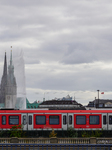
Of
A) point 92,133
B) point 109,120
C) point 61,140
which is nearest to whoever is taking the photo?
point 61,140

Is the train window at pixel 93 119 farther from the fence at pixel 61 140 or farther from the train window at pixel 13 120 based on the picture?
the train window at pixel 13 120

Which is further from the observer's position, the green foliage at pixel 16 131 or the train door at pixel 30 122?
the train door at pixel 30 122

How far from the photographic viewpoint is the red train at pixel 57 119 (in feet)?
123

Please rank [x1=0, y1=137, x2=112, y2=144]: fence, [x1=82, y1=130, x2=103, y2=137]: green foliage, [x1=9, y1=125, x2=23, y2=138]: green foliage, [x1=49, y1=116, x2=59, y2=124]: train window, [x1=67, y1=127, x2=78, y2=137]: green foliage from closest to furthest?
[x1=0, y1=137, x2=112, y2=144]: fence
[x1=82, y1=130, x2=103, y2=137]: green foliage
[x1=9, y1=125, x2=23, y2=138]: green foliage
[x1=67, y1=127, x2=78, y2=137]: green foliage
[x1=49, y1=116, x2=59, y2=124]: train window

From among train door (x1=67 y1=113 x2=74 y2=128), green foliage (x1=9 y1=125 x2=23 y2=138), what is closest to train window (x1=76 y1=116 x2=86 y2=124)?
train door (x1=67 y1=113 x2=74 y2=128)

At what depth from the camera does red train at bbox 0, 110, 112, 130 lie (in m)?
37.5

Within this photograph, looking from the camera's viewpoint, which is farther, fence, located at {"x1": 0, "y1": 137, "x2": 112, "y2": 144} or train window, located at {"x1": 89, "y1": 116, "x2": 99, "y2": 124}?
train window, located at {"x1": 89, "y1": 116, "x2": 99, "y2": 124}

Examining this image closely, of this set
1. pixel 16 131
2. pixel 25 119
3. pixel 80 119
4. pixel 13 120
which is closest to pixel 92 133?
pixel 80 119

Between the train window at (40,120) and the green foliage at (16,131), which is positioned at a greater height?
the train window at (40,120)

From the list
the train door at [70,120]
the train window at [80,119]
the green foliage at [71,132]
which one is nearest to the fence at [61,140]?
the green foliage at [71,132]

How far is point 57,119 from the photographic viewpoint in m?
37.8

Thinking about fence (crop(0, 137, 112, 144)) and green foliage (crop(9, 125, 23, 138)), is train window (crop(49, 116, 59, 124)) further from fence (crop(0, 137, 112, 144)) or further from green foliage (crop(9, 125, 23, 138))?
fence (crop(0, 137, 112, 144))

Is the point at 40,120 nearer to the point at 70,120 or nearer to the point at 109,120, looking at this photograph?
the point at 70,120

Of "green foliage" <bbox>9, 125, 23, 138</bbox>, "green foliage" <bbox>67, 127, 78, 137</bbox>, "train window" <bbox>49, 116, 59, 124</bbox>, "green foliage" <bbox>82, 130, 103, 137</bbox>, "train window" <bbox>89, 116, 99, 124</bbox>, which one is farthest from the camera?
"train window" <bbox>49, 116, 59, 124</bbox>
